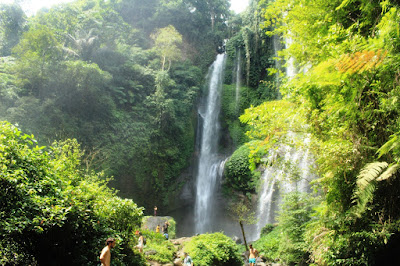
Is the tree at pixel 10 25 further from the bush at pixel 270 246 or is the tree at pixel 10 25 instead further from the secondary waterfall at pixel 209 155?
the bush at pixel 270 246

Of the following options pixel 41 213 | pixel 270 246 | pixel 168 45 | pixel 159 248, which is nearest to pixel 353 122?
pixel 41 213

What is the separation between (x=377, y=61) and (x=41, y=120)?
15.7 m

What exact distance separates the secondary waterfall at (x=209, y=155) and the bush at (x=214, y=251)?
11.1 metres

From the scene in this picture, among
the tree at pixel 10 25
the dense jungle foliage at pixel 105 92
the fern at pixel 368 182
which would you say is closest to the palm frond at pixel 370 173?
the fern at pixel 368 182

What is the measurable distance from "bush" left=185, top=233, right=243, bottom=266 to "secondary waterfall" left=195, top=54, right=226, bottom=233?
36.5 feet

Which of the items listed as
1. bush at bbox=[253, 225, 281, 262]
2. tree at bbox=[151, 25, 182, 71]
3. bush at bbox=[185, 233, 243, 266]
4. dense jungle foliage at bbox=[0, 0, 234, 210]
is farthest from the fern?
tree at bbox=[151, 25, 182, 71]

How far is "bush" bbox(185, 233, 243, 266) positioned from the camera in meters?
8.46

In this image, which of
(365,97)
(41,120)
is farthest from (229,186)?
(365,97)

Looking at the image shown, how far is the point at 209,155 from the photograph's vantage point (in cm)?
2317

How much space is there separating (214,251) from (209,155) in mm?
14617

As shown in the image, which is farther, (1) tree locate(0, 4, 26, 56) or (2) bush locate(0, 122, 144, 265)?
(1) tree locate(0, 4, 26, 56)

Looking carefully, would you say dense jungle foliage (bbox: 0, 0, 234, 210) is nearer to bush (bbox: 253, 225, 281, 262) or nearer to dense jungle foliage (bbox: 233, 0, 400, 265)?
bush (bbox: 253, 225, 281, 262)

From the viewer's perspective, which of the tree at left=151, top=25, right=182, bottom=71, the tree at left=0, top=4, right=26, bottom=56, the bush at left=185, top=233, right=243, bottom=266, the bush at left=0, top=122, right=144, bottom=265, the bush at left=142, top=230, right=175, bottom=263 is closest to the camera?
the bush at left=0, top=122, right=144, bottom=265

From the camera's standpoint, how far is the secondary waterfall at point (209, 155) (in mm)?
20656
